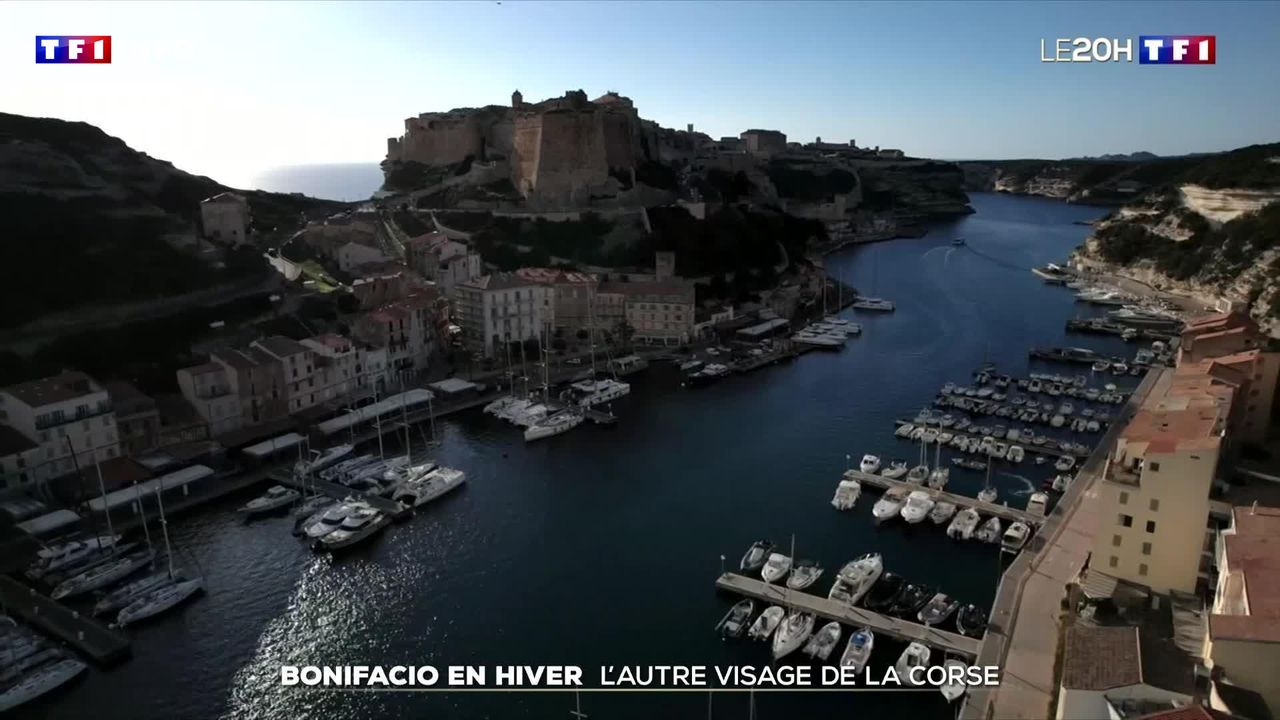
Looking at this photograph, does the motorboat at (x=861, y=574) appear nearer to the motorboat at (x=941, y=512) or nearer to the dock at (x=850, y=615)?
the dock at (x=850, y=615)

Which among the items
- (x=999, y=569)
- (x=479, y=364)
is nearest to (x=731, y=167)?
(x=479, y=364)

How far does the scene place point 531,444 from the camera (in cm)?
2025

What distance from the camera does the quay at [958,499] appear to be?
1503 cm

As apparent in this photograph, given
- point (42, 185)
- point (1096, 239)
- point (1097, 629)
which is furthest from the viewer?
point (1096, 239)

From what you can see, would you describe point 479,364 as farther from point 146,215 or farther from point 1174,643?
point 1174,643

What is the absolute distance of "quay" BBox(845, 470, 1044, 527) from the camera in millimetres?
15031

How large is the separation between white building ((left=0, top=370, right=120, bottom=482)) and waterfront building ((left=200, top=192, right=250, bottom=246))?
12.3 m

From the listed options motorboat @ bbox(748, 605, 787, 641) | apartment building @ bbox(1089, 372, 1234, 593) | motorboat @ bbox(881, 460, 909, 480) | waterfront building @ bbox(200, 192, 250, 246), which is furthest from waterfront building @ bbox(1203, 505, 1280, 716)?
waterfront building @ bbox(200, 192, 250, 246)

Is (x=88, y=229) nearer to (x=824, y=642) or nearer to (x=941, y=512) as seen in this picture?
(x=824, y=642)

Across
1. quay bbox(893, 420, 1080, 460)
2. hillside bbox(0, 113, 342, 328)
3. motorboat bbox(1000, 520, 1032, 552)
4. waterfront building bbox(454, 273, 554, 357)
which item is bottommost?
motorboat bbox(1000, 520, 1032, 552)

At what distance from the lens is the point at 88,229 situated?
23.3 metres

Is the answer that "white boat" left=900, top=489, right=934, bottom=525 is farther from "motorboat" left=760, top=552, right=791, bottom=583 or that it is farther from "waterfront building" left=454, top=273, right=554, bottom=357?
"waterfront building" left=454, top=273, right=554, bottom=357

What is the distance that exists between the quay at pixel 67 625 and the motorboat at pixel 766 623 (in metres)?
9.13

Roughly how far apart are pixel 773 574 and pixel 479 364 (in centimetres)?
1463
